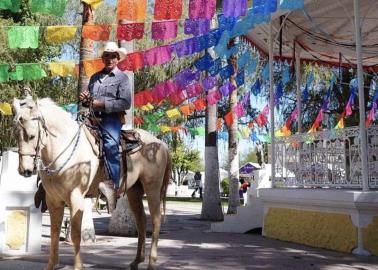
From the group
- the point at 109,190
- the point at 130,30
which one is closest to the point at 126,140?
the point at 109,190

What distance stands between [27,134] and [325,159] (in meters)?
6.38

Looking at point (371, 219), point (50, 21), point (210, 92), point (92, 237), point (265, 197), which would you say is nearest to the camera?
point (371, 219)

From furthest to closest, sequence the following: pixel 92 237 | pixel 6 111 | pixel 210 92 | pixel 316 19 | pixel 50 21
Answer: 1. pixel 50 21
2. pixel 210 92
3. pixel 6 111
4. pixel 316 19
5. pixel 92 237

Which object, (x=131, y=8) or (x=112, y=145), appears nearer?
(x=112, y=145)

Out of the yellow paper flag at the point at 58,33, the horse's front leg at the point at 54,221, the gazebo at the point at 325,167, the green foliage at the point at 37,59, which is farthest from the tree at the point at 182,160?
the horse's front leg at the point at 54,221

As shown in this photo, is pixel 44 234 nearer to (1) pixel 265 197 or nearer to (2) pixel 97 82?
(1) pixel 265 197

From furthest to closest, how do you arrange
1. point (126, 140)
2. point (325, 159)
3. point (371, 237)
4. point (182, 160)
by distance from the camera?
point (182, 160) → point (325, 159) → point (371, 237) → point (126, 140)

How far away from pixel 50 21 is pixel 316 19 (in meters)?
12.0

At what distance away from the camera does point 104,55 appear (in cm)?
668

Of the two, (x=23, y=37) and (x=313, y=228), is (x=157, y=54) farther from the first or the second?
(x=313, y=228)

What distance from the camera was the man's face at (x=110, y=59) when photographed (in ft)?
21.9

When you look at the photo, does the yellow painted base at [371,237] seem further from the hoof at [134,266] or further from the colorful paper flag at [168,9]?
the colorful paper flag at [168,9]

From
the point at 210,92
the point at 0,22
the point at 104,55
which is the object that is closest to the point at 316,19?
the point at 210,92

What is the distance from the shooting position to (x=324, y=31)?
12.9 m
